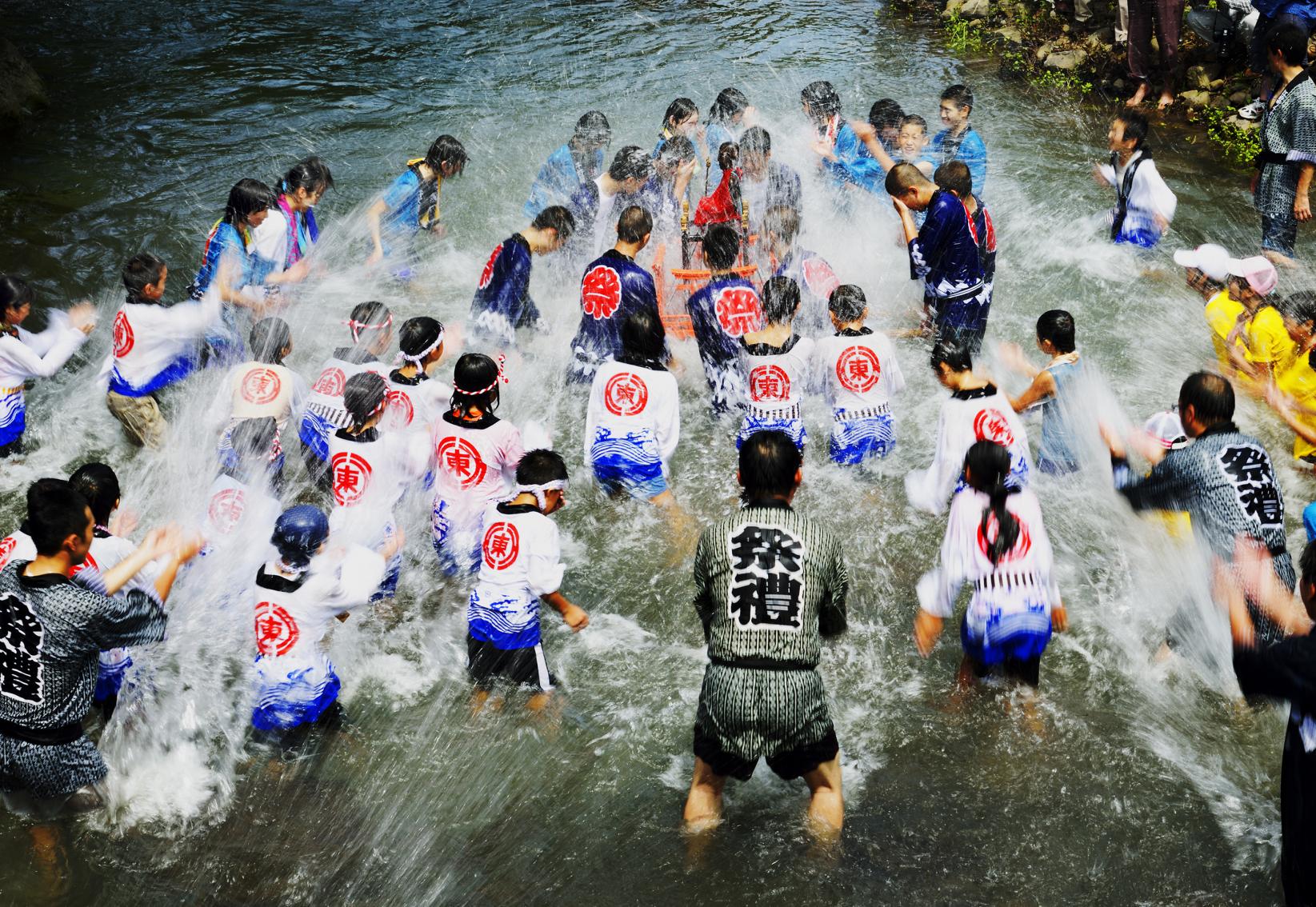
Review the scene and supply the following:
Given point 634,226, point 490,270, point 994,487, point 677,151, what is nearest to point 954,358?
point 994,487

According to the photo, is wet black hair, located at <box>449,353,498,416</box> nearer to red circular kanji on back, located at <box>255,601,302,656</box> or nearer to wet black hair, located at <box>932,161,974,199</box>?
red circular kanji on back, located at <box>255,601,302,656</box>

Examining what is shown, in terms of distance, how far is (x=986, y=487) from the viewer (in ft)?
14.2

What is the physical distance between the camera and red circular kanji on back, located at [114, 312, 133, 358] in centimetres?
645

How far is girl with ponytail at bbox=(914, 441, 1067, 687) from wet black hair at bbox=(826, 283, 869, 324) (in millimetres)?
1820

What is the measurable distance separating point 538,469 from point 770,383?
1.96 meters

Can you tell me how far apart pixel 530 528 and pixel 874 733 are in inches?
72.5

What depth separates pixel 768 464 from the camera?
3.95 meters

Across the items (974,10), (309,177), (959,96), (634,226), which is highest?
(309,177)

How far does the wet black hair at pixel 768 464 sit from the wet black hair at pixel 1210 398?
1880 millimetres

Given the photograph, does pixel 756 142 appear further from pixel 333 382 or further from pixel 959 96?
pixel 333 382

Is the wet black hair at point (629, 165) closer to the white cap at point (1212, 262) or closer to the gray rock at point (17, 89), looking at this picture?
the white cap at point (1212, 262)

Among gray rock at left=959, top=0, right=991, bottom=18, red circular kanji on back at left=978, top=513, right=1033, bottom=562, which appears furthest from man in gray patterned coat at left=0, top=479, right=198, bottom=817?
gray rock at left=959, top=0, right=991, bottom=18

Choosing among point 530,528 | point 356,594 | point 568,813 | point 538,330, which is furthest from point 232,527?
point 538,330

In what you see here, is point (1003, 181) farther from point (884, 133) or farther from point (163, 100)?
point (163, 100)
